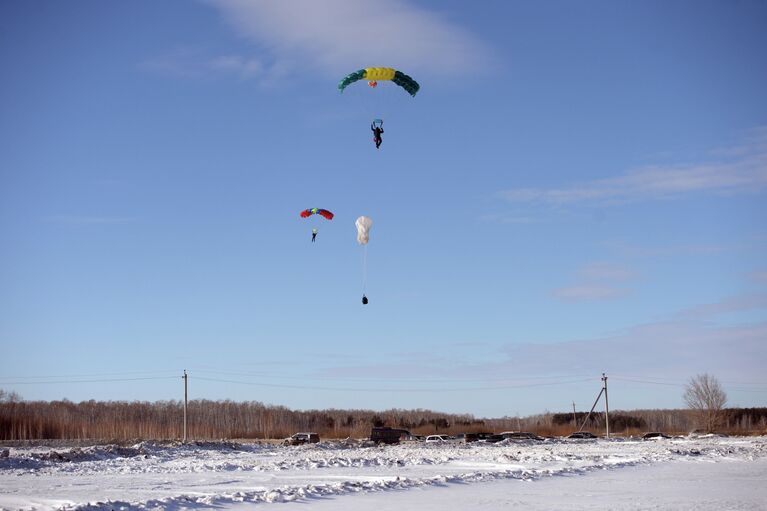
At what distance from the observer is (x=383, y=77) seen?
27453 millimetres

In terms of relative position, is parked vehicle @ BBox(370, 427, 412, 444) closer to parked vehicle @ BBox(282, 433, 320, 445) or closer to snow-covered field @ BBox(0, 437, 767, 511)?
parked vehicle @ BBox(282, 433, 320, 445)

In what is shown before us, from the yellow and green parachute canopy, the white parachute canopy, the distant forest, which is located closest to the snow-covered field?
the white parachute canopy

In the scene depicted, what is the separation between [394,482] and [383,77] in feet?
Answer: 46.7

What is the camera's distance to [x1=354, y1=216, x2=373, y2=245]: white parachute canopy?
2938 centimetres

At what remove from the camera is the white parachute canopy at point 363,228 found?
2938 centimetres

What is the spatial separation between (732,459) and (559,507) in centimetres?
1532

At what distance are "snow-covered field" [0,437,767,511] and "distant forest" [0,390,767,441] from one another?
27762 mm

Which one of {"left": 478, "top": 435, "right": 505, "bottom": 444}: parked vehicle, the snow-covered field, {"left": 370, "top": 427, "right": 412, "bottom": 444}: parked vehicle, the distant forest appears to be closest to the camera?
the snow-covered field

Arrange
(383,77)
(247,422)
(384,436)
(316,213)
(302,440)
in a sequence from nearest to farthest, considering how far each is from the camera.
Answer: (383,77), (316,213), (384,436), (302,440), (247,422)

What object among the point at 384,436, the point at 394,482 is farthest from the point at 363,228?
the point at 384,436

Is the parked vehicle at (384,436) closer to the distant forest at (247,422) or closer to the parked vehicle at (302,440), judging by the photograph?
the parked vehicle at (302,440)

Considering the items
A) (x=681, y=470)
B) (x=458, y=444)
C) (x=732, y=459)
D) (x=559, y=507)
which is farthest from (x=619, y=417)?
(x=559, y=507)

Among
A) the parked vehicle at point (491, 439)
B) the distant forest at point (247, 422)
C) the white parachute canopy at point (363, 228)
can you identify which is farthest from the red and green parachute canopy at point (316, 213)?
the distant forest at point (247, 422)

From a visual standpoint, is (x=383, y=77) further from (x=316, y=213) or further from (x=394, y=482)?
(x=394, y=482)
